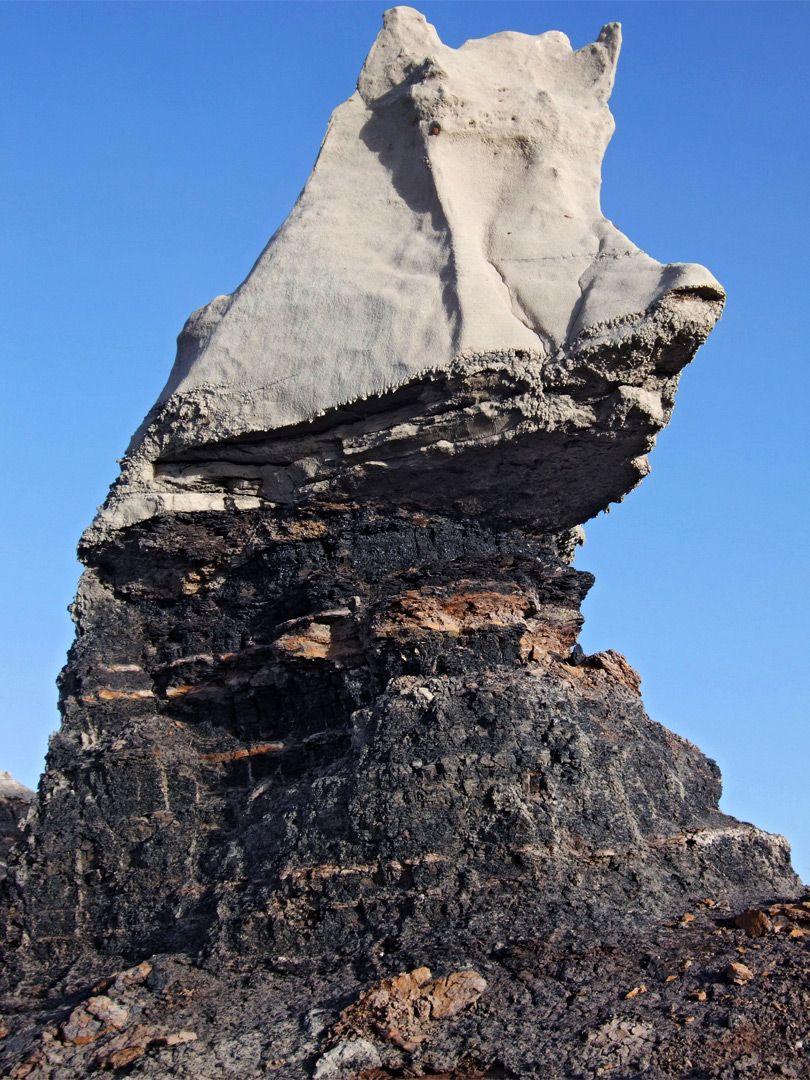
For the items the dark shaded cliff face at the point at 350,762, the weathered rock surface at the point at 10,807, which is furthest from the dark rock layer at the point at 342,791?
the weathered rock surface at the point at 10,807

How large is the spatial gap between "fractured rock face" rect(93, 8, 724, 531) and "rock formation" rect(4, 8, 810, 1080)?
4 centimetres

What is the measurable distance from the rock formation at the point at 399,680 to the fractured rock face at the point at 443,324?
0.12ft

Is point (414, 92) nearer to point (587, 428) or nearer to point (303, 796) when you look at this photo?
point (587, 428)

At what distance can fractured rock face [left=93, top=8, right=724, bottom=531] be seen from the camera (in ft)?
35.4

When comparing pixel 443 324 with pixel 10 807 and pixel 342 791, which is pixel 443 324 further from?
pixel 10 807

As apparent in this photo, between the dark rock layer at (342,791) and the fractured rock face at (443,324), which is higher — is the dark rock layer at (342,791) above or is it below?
below

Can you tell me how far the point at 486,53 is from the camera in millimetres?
13359

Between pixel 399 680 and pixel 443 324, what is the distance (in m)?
3.51

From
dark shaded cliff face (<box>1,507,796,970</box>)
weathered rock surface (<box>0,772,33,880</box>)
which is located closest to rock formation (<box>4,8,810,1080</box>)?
dark shaded cliff face (<box>1,507,796,970</box>)

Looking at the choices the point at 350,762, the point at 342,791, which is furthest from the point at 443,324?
the point at 342,791

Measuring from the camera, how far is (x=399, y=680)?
994 cm

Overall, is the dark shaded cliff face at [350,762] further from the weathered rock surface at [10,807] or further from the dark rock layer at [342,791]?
the weathered rock surface at [10,807]

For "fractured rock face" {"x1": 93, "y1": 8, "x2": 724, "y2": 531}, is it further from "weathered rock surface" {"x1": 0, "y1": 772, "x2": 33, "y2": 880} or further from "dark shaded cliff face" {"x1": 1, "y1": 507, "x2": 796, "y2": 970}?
"weathered rock surface" {"x1": 0, "y1": 772, "x2": 33, "y2": 880}

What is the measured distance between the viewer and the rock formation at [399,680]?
812cm
